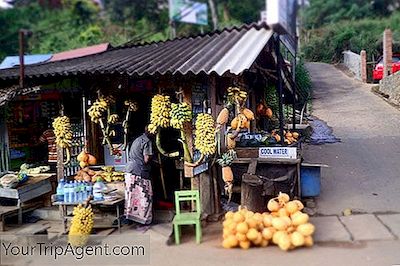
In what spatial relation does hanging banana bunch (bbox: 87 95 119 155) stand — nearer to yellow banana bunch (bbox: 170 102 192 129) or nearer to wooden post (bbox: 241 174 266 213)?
yellow banana bunch (bbox: 170 102 192 129)

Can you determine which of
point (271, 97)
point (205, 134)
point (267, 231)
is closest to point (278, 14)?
point (205, 134)

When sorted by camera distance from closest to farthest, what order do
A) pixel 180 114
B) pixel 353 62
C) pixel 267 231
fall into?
pixel 267 231
pixel 180 114
pixel 353 62

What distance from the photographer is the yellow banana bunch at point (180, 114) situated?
6.67 meters

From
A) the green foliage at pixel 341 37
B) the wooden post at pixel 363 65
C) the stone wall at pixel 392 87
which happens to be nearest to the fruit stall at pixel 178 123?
the stone wall at pixel 392 87

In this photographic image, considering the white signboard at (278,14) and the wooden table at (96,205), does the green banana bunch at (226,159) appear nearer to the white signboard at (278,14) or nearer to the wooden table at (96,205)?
the wooden table at (96,205)

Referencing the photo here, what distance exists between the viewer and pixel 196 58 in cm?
723

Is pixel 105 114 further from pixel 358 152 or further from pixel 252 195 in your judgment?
pixel 358 152

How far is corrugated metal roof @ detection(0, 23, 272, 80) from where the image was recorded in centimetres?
647

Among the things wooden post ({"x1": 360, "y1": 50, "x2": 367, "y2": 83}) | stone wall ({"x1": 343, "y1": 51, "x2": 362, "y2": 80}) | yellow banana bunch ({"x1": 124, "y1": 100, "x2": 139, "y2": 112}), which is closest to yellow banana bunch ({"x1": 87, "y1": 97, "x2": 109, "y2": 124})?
yellow banana bunch ({"x1": 124, "y1": 100, "x2": 139, "y2": 112})

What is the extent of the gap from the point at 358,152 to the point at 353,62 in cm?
1510

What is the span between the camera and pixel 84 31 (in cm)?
2744

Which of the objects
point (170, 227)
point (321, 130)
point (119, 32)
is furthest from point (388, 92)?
point (119, 32)

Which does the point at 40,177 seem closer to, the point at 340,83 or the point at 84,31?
the point at 340,83

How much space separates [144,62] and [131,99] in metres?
0.95
